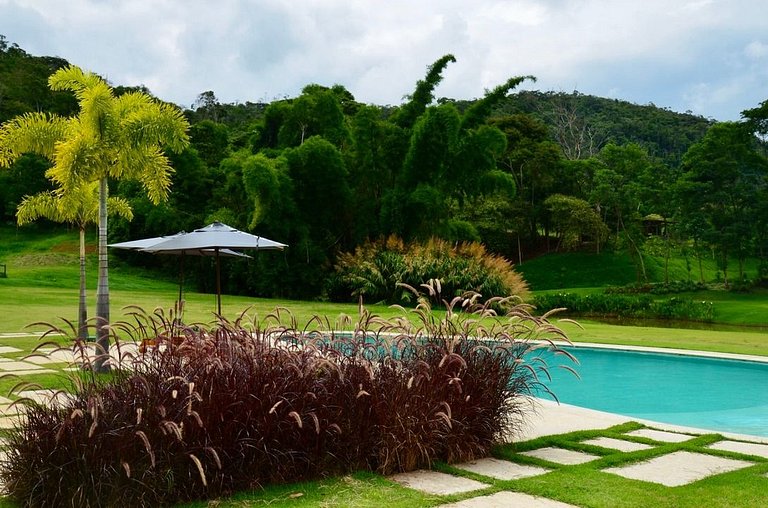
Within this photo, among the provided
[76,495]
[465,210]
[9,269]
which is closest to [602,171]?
[465,210]

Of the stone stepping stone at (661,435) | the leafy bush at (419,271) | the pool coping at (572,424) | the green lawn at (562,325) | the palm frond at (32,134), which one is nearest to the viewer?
the green lawn at (562,325)

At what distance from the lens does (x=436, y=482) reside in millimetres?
3934

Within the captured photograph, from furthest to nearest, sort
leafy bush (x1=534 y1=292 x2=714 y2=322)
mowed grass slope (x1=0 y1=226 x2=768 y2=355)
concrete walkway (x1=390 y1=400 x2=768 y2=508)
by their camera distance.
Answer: leafy bush (x1=534 y1=292 x2=714 y2=322), mowed grass slope (x1=0 y1=226 x2=768 y2=355), concrete walkway (x1=390 y1=400 x2=768 y2=508)

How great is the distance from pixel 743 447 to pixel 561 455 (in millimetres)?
1345

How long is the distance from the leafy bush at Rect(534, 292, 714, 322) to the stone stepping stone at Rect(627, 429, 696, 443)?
14497 millimetres

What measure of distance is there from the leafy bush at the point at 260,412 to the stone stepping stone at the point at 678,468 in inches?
35.3

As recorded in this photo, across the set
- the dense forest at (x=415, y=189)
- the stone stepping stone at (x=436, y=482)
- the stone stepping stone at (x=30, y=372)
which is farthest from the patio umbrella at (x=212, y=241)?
the dense forest at (x=415, y=189)

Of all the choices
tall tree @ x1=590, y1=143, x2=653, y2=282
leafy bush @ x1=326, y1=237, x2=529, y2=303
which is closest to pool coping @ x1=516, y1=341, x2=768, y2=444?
leafy bush @ x1=326, y1=237, x2=529, y2=303

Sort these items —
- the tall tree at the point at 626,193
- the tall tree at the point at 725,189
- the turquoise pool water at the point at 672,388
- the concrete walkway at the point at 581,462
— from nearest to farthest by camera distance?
the concrete walkway at the point at 581,462 → the turquoise pool water at the point at 672,388 → the tall tree at the point at 725,189 → the tall tree at the point at 626,193

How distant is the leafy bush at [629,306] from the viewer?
65.3ft

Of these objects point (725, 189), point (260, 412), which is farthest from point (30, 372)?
point (725, 189)

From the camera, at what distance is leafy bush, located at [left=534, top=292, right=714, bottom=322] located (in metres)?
19.9

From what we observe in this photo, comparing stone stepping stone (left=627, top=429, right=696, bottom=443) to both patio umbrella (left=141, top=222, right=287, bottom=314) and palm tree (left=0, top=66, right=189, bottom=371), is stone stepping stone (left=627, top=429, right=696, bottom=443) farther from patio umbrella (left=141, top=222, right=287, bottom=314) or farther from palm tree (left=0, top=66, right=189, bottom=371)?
patio umbrella (left=141, top=222, right=287, bottom=314)

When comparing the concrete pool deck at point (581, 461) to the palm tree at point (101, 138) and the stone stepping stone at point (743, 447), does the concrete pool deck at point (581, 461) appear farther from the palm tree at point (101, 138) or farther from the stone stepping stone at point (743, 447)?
the palm tree at point (101, 138)
